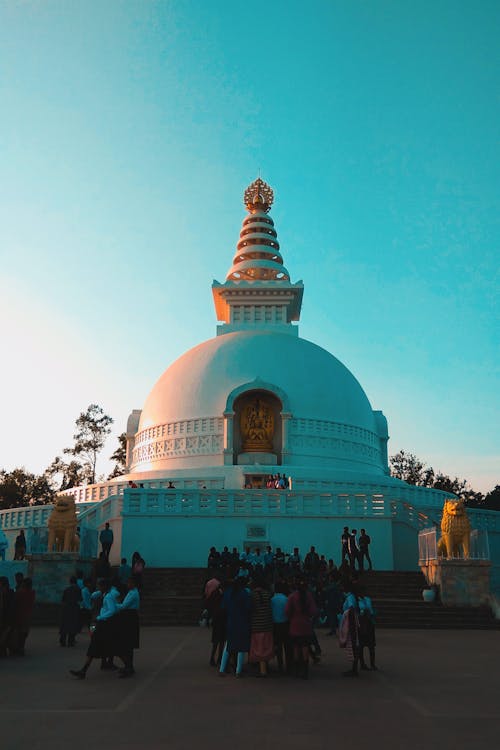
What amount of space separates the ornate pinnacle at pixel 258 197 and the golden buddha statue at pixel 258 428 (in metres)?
17.5

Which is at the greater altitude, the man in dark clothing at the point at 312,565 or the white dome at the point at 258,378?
the white dome at the point at 258,378

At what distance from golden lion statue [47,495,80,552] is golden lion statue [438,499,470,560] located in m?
9.96

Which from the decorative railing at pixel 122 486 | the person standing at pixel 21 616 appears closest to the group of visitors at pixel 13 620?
the person standing at pixel 21 616

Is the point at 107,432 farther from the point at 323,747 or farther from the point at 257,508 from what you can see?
the point at 323,747

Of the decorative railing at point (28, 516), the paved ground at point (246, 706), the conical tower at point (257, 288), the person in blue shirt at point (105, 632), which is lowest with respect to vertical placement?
the paved ground at point (246, 706)

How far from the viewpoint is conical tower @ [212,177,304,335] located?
4044 centimetres

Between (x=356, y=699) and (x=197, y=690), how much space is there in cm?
196

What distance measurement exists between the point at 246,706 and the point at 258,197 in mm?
42065

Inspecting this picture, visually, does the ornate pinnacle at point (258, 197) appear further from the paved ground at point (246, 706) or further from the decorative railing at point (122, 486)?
the paved ground at point (246, 706)

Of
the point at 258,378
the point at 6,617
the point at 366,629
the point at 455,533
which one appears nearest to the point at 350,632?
the point at 366,629

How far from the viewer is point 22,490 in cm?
4653

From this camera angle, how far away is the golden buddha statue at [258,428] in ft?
112

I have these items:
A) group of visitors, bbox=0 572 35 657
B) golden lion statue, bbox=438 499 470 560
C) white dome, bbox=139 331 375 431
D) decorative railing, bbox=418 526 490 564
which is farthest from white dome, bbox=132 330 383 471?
group of visitors, bbox=0 572 35 657

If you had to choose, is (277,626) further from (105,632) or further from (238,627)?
(105,632)
